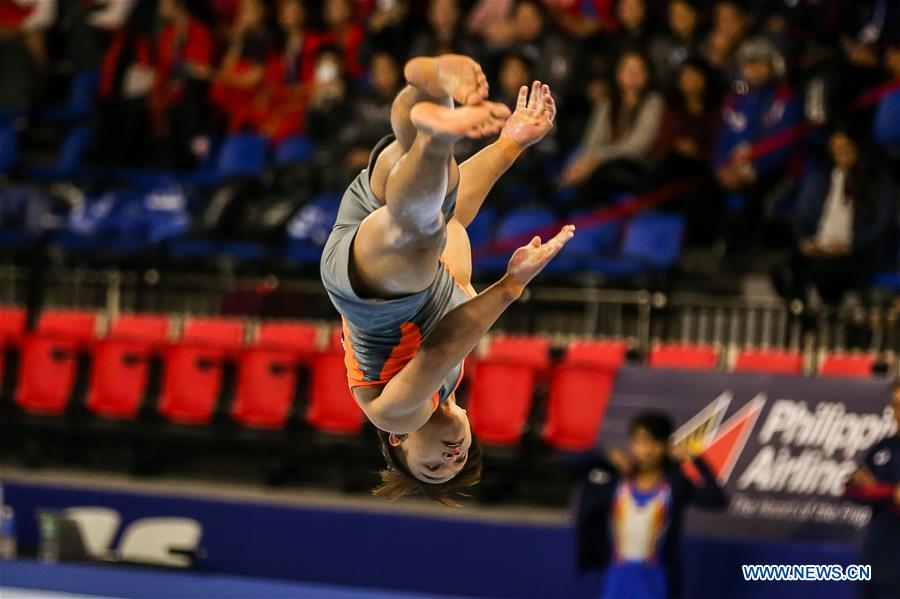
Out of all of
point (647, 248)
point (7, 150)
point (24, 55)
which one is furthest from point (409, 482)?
point (24, 55)

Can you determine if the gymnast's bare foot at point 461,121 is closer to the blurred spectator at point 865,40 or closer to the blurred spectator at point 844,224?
the blurred spectator at point 844,224

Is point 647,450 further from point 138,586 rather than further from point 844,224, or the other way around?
point 844,224

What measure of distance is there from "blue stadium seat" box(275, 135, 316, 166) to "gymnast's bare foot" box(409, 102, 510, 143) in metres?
6.96

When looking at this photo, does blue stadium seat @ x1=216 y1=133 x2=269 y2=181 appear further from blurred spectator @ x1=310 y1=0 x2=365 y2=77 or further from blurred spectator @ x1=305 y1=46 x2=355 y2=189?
blurred spectator @ x1=310 y1=0 x2=365 y2=77

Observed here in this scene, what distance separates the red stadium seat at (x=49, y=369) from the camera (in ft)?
31.6

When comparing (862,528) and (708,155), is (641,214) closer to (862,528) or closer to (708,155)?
(708,155)

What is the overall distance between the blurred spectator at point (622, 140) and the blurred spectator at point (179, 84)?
338 centimetres

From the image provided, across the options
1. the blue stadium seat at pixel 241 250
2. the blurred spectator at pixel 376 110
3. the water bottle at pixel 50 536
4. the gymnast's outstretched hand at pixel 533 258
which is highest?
the blurred spectator at pixel 376 110

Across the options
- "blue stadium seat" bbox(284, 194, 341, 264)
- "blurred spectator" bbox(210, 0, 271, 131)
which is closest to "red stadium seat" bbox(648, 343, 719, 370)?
"blue stadium seat" bbox(284, 194, 341, 264)

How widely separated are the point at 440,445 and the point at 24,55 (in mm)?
8669

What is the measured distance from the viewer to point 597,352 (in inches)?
335

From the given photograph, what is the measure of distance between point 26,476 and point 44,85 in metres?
4.40

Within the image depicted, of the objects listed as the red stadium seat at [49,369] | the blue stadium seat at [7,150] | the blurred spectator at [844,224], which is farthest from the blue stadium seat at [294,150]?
the blurred spectator at [844,224]

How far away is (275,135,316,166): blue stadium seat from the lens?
10.7 metres
